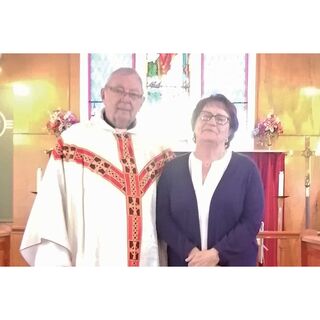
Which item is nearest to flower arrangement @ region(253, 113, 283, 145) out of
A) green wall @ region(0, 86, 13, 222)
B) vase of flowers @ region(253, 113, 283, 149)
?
vase of flowers @ region(253, 113, 283, 149)

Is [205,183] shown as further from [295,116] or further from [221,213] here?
[295,116]

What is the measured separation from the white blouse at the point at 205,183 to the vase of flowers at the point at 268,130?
0.26 ft

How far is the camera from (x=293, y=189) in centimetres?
133

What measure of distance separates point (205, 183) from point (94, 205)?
0.27 m

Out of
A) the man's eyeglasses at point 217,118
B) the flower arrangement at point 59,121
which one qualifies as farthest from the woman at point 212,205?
the flower arrangement at point 59,121

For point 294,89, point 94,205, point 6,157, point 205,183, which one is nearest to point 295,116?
point 294,89

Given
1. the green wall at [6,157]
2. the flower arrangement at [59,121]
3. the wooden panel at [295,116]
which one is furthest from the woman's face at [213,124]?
the green wall at [6,157]

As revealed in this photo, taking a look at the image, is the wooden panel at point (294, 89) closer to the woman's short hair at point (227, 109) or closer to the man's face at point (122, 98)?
the woman's short hair at point (227, 109)

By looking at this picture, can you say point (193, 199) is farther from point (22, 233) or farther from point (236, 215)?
point (22, 233)

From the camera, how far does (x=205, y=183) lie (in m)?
1.35

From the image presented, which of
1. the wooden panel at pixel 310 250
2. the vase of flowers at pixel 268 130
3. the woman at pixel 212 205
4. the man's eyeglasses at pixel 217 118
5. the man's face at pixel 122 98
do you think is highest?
the man's face at pixel 122 98

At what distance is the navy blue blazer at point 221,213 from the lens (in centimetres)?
133

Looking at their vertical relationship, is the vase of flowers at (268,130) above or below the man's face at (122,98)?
below
